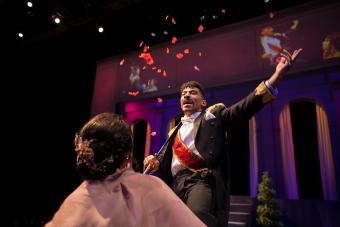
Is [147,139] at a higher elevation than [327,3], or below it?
below

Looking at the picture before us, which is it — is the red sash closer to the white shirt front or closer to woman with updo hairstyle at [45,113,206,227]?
the white shirt front

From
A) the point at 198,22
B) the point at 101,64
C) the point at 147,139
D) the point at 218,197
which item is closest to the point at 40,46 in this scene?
the point at 101,64

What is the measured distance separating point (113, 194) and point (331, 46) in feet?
19.1

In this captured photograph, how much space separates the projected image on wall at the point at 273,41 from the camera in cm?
614

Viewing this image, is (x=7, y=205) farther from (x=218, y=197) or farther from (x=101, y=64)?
(x=218, y=197)

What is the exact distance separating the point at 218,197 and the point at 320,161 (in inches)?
177

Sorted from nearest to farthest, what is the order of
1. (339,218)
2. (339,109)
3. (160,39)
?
(339,218)
(339,109)
(160,39)

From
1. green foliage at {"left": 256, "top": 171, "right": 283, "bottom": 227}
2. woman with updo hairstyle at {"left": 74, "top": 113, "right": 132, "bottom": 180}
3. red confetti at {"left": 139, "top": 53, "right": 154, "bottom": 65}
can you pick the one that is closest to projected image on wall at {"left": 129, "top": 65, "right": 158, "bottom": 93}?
red confetti at {"left": 139, "top": 53, "right": 154, "bottom": 65}

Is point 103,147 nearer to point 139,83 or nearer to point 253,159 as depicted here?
point 253,159

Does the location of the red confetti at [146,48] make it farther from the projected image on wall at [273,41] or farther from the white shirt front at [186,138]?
the white shirt front at [186,138]

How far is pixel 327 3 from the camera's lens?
5.91 metres

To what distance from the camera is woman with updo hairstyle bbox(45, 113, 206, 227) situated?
111 cm

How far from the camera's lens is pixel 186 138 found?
2.38 meters

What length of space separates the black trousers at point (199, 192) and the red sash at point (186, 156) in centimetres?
5
